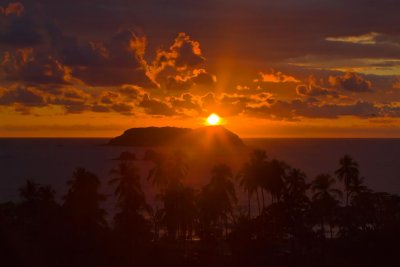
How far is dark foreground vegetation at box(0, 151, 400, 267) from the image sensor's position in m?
54.4

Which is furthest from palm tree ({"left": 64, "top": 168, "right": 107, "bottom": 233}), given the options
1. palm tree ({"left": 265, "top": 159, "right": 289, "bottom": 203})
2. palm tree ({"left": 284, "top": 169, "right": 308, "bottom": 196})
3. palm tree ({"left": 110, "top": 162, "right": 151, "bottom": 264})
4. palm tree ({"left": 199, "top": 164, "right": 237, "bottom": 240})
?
palm tree ({"left": 284, "top": 169, "right": 308, "bottom": 196})

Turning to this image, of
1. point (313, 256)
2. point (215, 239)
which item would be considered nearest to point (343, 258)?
point (313, 256)

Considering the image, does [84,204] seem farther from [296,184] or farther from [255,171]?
[296,184]

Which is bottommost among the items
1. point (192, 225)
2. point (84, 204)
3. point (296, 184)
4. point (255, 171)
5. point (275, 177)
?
point (192, 225)

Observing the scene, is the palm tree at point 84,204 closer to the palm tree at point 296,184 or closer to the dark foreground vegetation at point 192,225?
the dark foreground vegetation at point 192,225

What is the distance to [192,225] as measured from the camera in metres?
72.3

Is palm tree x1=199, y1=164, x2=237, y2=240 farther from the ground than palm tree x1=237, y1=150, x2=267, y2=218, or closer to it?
closer to it

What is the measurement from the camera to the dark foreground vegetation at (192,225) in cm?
5441

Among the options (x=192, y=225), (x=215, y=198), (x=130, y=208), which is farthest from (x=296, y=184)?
(x=130, y=208)

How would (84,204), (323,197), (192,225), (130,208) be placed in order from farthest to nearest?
1. (323,197)
2. (192,225)
3. (130,208)
4. (84,204)

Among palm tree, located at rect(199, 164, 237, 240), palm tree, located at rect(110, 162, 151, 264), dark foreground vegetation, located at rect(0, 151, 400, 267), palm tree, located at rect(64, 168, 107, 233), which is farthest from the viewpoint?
palm tree, located at rect(199, 164, 237, 240)

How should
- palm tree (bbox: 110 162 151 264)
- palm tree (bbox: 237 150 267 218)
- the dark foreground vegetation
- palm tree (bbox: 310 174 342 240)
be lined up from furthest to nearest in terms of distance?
1. palm tree (bbox: 237 150 267 218)
2. palm tree (bbox: 310 174 342 240)
3. palm tree (bbox: 110 162 151 264)
4. the dark foreground vegetation

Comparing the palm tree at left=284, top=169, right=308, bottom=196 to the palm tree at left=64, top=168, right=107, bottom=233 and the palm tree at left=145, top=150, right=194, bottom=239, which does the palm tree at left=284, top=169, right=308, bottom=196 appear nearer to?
the palm tree at left=145, top=150, right=194, bottom=239

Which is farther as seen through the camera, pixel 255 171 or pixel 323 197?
pixel 255 171
